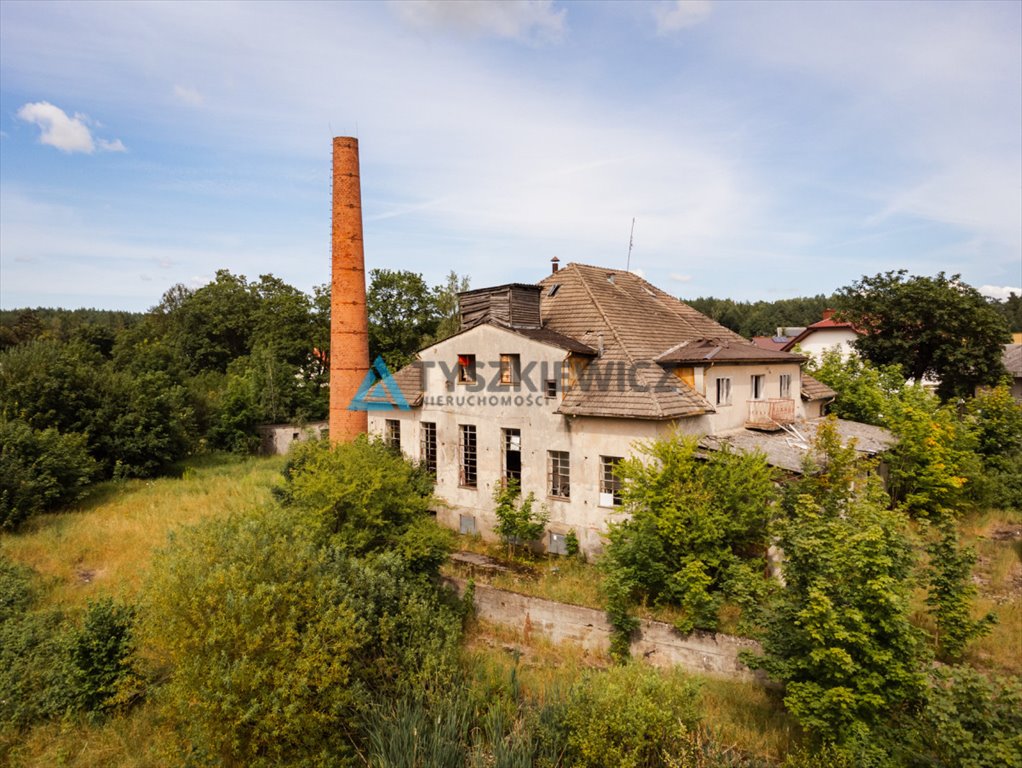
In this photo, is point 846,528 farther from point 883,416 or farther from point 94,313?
point 94,313

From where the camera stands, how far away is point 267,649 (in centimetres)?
881

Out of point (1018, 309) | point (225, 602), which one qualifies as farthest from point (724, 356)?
point (1018, 309)

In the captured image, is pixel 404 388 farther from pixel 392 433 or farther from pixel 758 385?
pixel 758 385

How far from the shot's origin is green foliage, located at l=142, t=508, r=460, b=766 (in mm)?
8461

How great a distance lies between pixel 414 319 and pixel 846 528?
3129cm

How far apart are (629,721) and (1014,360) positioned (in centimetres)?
3882

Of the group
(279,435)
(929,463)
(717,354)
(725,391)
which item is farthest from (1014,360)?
(279,435)

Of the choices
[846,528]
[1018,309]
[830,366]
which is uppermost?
[1018,309]

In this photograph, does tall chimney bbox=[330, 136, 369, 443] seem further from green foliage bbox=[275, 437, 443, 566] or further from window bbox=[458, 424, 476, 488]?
green foliage bbox=[275, 437, 443, 566]

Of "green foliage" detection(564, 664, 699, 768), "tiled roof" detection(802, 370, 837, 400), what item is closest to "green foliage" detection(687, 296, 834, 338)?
"tiled roof" detection(802, 370, 837, 400)

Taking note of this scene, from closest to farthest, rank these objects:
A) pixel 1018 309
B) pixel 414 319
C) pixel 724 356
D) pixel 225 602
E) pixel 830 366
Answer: pixel 225 602, pixel 724 356, pixel 830 366, pixel 414 319, pixel 1018 309

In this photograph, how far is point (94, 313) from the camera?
14050 centimetres

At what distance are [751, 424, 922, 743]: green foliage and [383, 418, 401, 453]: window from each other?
14.8 m

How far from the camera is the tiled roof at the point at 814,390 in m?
22.0
